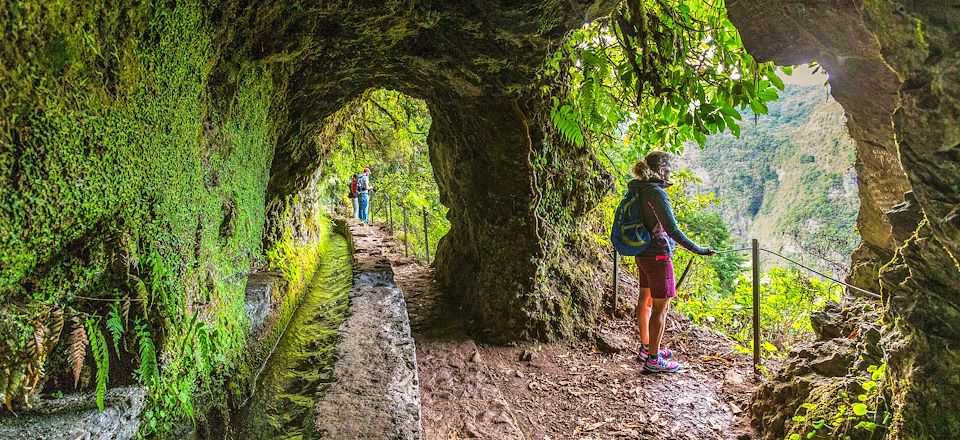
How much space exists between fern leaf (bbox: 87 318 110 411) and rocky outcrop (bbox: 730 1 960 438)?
9.60 ft

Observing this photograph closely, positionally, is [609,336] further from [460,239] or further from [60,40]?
[60,40]

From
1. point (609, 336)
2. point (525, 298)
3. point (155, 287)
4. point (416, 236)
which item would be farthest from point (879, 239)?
point (416, 236)

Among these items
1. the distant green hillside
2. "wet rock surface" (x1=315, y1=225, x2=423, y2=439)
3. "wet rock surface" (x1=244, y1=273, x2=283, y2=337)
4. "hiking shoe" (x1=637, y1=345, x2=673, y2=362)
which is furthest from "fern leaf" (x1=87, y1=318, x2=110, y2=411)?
the distant green hillside

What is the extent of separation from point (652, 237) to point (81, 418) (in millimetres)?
4194

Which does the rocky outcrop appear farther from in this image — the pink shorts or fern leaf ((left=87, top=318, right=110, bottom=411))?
fern leaf ((left=87, top=318, right=110, bottom=411))

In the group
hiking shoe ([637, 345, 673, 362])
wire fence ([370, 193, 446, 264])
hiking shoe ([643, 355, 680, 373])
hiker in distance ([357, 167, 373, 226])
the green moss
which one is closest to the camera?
the green moss

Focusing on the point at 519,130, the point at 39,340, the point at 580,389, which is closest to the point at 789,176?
the point at 519,130

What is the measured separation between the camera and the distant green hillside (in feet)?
129

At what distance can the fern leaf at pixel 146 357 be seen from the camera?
1686 mm

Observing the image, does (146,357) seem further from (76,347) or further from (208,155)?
(208,155)

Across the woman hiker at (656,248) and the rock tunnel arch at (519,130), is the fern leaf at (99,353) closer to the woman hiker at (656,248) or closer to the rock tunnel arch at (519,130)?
the rock tunnel arch at (519,130)

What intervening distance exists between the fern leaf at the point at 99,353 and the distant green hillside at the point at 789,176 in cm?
3807

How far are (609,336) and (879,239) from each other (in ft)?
8.92

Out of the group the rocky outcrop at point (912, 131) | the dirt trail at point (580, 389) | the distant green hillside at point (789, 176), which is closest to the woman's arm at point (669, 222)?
the dirt trail at point (580, 389)
